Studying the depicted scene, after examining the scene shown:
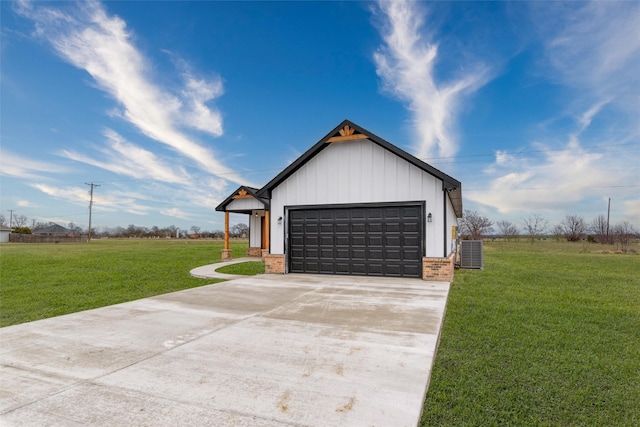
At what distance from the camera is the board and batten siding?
9.66 meters

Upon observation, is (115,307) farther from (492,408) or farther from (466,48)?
(466,48)

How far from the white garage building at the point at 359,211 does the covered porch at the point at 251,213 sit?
4698 millimetres

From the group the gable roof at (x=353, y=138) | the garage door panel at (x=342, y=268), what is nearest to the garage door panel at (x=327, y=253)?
the garage door panel at (x=342, y=268)

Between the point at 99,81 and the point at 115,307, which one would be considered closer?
the point at 115,307

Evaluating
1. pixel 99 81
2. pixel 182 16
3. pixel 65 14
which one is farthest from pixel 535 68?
pixel 99 81

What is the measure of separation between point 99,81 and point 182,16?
6068 millimetres

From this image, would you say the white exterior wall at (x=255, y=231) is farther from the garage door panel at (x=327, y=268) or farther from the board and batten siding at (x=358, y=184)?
the garage door panel at (x=327, y=268)

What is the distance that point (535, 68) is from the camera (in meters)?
14.4

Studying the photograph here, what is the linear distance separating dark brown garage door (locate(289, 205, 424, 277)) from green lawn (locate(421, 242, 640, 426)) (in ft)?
9.56

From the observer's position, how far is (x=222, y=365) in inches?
134

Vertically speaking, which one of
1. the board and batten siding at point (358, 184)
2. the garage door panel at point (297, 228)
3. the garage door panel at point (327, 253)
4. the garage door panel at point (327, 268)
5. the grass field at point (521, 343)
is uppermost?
the board and batten siding at point (358, 184)

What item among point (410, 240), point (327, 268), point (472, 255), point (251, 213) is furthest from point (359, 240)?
point (251, 213)

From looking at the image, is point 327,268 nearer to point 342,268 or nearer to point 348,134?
point 342,268

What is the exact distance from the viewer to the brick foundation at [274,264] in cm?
1111
